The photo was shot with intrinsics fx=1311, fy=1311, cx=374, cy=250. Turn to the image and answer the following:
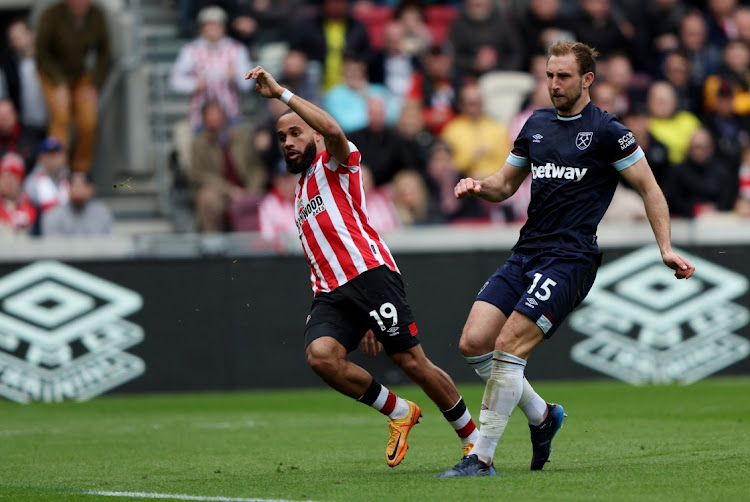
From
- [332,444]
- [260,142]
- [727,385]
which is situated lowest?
Answer: [727,385]

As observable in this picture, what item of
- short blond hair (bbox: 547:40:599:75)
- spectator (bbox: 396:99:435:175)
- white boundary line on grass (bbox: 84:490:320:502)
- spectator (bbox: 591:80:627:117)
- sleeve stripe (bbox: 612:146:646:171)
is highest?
short blond hair (bbox: 547:40:599:75)

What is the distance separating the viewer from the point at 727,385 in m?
14.7

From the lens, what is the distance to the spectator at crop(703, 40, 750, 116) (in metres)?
18.0

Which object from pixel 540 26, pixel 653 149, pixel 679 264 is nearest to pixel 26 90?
pixel 540 26

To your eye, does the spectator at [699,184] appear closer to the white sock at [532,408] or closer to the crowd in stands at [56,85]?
the crowd in stands at [56,85]

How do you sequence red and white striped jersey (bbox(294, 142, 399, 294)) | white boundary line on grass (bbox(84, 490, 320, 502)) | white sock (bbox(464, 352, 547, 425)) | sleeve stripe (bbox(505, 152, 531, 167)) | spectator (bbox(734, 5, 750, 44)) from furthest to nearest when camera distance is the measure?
spectator (bbox(734, 5, 750, 44)) → red and white striped jersey (bbox(294, 142, 399, 294)) → sleeve stripe (bbox(505, 152, 531, 167)) → white sock (bbox(464, 352, 547, 425)) → white boundary line on grass (bbox(84, 490, 320, 502))

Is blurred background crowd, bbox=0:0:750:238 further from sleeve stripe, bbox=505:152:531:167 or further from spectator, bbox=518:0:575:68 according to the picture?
sleeve stripe, bbox=505:152:531:167

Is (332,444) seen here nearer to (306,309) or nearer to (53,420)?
(53,420)

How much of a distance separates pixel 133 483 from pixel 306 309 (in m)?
7.66

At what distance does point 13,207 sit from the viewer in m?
15.8

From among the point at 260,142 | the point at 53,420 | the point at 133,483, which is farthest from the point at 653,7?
the point at 133,483

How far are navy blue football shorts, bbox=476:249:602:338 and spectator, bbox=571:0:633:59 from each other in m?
11.4

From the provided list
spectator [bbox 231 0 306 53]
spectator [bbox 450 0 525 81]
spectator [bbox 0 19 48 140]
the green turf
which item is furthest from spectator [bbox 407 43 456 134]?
spectator [bbox 0 19 48 140]

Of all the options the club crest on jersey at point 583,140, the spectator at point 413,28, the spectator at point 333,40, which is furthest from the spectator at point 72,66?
the club crest on jersey at point 583,140
